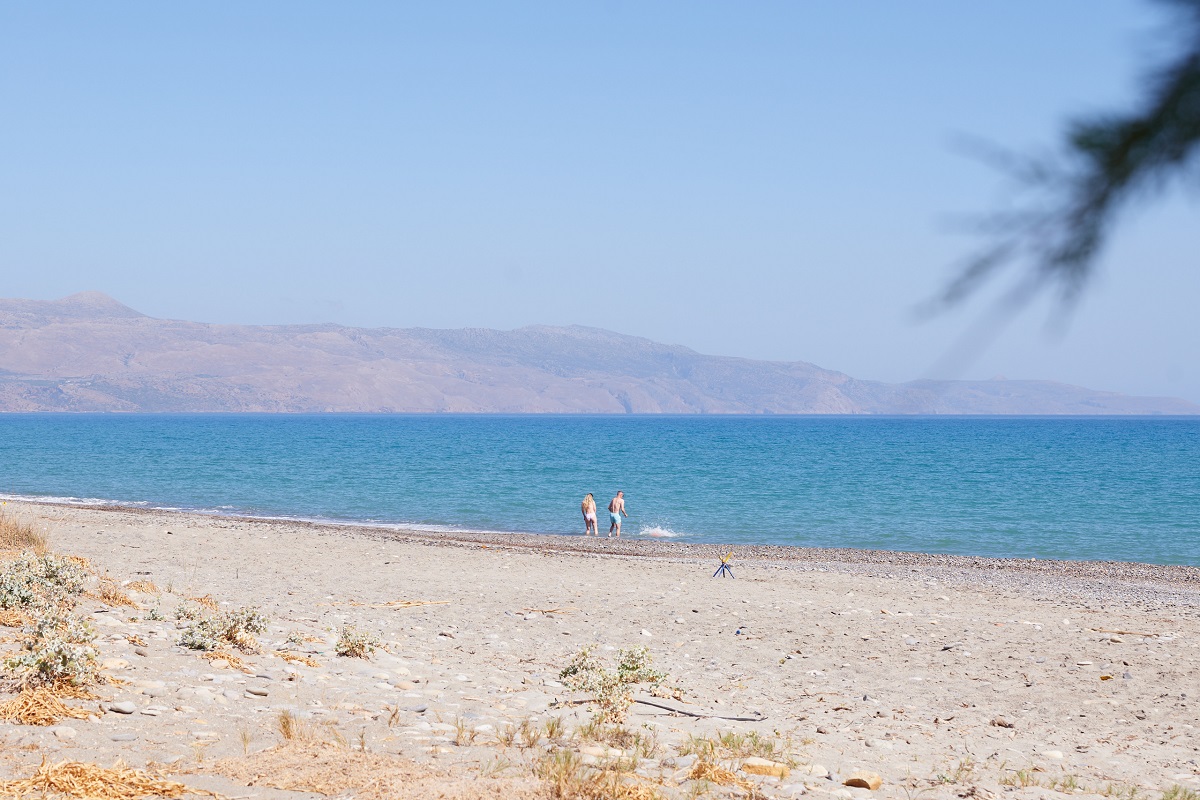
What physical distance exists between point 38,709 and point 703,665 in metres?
6.38

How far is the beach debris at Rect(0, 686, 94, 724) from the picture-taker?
19.8ft

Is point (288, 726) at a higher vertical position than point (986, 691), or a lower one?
higher

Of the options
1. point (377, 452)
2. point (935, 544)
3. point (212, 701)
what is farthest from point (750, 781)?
point (377, 452)

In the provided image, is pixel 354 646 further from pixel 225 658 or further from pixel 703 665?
pixel 703 665

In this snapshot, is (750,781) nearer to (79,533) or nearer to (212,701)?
(212,701)

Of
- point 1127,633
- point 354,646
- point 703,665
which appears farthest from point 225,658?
point 1127,633

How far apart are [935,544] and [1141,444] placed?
86459mm

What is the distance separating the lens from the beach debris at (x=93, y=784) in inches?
189

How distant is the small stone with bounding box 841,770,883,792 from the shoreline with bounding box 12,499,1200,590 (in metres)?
17.1

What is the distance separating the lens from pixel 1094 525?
1318 inches

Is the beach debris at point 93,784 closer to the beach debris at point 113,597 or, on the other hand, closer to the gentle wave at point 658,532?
the beach debris at point 113,597

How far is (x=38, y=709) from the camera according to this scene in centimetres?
611

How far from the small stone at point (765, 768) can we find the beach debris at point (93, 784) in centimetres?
301

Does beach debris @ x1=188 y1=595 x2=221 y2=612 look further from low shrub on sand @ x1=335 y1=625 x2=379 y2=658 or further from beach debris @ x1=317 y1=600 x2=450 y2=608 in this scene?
low shrub on sand @ x1=335 y1=625 x2=379 y2=658
